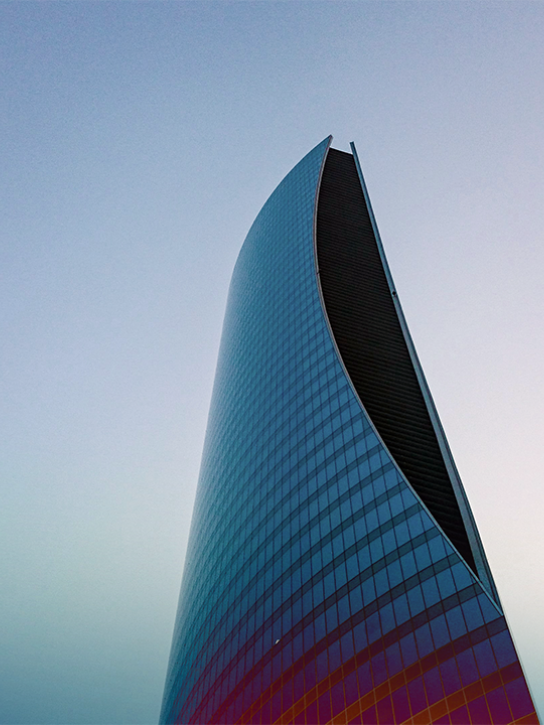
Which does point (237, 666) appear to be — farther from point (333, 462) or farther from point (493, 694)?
point (493, 694)

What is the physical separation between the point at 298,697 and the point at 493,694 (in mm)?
13125

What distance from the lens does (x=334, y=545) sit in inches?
1654

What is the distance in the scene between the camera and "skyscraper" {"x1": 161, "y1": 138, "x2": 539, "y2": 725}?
99.7 ft

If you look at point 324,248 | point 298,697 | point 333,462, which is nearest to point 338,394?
point 333,462

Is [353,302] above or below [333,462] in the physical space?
above

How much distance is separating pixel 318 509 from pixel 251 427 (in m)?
21.4

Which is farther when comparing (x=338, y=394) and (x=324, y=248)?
(x=324, y=248)

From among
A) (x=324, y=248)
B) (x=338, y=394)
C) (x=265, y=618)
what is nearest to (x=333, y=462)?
(x=338, y=394)

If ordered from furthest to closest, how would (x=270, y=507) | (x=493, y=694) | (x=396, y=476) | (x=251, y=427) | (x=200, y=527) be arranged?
(x=200, y=527) → (x=251, y=427) → (x=270, y=507) → (x=396, y=476) → (x=493, y=694)

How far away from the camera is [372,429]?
152ft

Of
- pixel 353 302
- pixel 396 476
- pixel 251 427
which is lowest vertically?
pixel 396 476

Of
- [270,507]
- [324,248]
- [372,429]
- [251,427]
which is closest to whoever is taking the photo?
[372,429]

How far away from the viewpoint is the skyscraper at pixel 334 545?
30.4m

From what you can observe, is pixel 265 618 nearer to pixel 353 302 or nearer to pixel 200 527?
pixel 200 527
